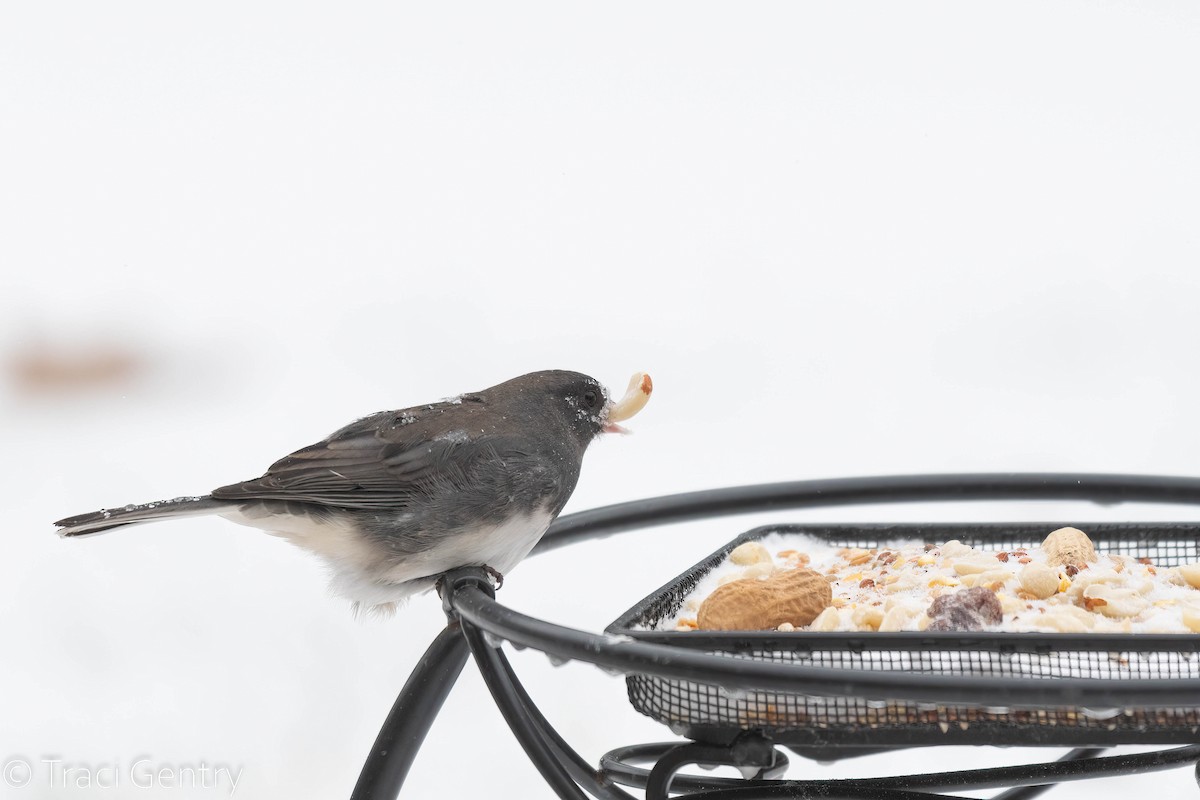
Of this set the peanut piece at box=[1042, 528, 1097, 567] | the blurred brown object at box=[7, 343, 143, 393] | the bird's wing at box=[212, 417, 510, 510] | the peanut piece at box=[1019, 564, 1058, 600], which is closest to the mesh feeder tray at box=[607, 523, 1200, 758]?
the peanut piece at box=[1019, 564, 1058, 600]

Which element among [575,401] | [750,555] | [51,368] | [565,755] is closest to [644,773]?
[565,755]

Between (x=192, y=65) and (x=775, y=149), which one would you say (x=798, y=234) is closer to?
(x=775, y=149)

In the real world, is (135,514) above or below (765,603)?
above

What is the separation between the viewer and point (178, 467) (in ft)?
10.9

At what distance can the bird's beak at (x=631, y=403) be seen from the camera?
1.79 m

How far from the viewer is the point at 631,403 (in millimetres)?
1894

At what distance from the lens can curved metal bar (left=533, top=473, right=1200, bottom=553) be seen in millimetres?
1763

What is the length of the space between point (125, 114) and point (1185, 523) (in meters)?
3.47

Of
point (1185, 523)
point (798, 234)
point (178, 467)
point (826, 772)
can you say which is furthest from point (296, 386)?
point (1185, 523)

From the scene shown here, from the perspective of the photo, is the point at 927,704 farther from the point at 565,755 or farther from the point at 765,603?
the point at 565,755

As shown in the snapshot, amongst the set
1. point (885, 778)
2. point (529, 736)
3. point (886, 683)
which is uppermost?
point (886, 683)

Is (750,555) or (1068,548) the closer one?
(1068,548)

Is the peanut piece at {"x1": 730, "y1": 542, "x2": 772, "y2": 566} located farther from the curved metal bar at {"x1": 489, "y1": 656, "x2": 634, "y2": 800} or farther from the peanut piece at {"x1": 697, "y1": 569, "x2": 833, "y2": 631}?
the curved metal bar at {"x1": 489, "y1": 656, "x2": 634, "y2": 800}

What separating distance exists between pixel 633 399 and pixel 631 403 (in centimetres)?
2
